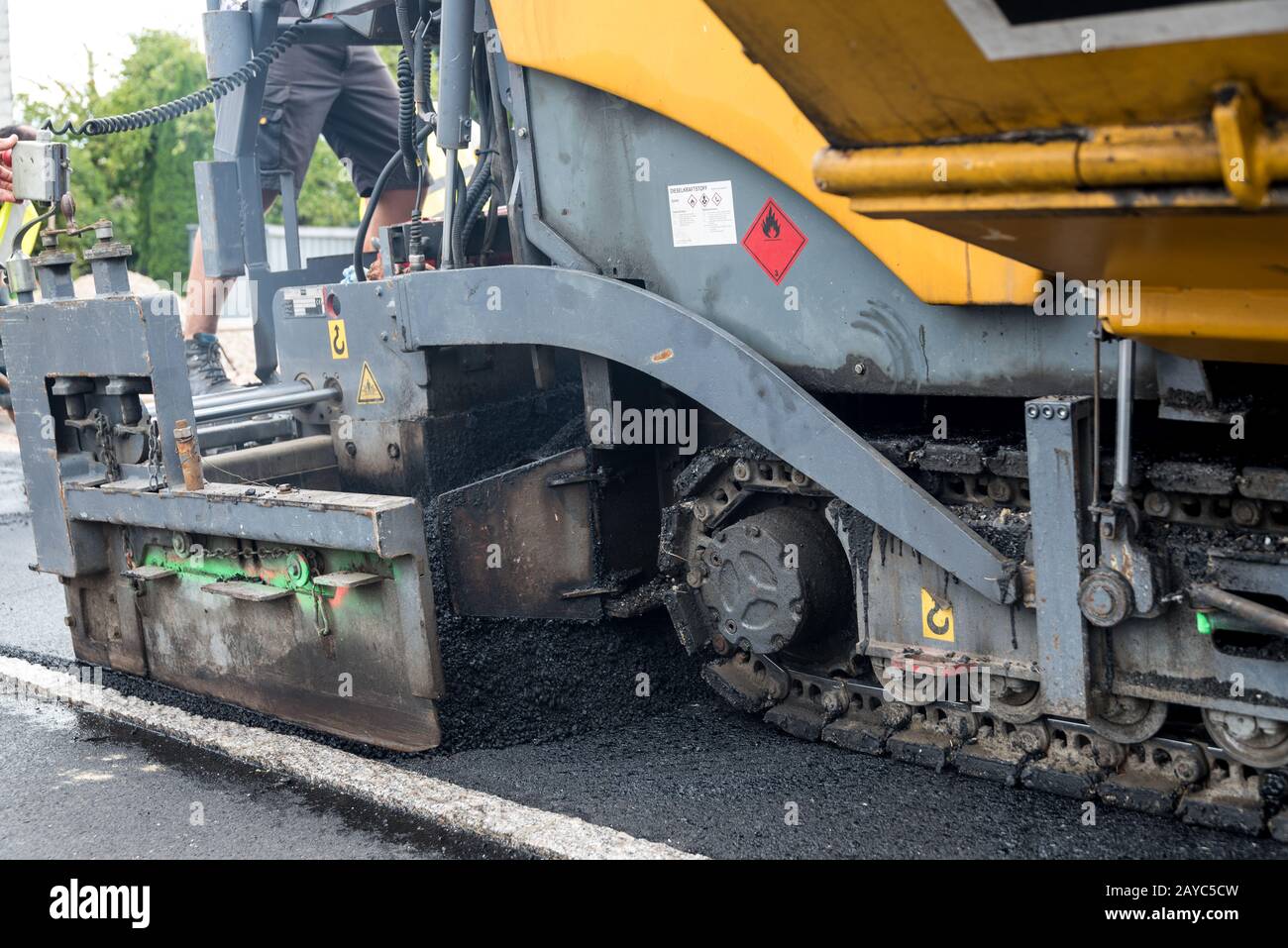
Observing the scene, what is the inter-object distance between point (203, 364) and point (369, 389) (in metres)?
2.59

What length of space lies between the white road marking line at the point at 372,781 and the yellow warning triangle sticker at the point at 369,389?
1198 mm

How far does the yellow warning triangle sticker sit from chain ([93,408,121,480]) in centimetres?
88

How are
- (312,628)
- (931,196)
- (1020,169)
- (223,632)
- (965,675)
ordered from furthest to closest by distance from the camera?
(223,632) → (312,628) → (965,675) → (931,196) → (1020,169)

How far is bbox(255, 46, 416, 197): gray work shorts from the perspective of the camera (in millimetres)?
6441

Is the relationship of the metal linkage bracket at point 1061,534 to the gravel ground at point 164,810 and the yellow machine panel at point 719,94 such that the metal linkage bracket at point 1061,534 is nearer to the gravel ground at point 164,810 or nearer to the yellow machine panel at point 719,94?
the yellow machine panel at point 719,94

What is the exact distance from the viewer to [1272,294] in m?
2.36

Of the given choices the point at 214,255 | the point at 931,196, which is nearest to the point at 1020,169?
the point at 931,196

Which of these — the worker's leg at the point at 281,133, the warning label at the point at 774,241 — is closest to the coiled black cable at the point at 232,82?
the worker's leg at the point at 281,133

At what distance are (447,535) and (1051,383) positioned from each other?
2.04m

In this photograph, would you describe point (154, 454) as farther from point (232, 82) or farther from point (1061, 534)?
point (1061, 534)

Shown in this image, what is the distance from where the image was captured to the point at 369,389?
471 cm

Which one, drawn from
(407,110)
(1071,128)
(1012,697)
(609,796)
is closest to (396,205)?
(407,110)

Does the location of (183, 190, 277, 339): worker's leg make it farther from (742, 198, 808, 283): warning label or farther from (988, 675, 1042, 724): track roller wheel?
(988, 675, 1042, 724): track roller wheel

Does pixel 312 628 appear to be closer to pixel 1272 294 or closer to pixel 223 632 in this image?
pixel 223 632
